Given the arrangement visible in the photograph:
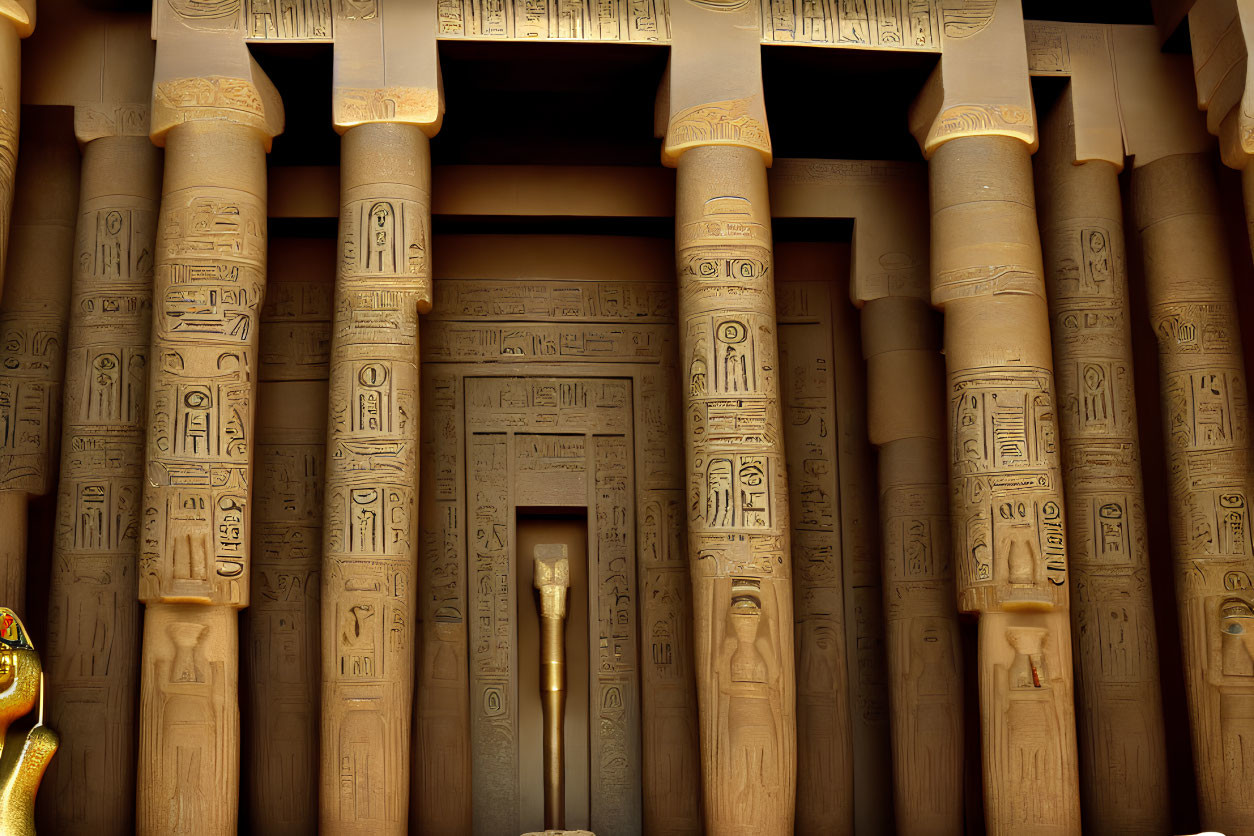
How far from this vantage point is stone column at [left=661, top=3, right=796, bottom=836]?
11.1 metres

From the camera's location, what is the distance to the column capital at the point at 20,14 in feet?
37.7

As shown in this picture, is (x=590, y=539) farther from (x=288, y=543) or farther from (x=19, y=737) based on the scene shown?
(x=19, y=737)

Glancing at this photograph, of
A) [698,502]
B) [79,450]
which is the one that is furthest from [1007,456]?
[79,450]

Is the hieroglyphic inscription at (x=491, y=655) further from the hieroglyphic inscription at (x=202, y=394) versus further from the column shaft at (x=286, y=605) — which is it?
the hieroglyphic inscription at (x=202, y=394)

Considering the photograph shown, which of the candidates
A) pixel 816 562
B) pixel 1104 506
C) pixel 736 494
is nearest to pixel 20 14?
pixel 736 494

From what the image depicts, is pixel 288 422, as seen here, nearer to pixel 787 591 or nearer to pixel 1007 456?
pixel 787 591

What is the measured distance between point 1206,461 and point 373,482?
19.3 feet

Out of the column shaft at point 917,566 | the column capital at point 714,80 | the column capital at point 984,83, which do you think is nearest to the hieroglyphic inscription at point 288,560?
the column capital at point 714,80

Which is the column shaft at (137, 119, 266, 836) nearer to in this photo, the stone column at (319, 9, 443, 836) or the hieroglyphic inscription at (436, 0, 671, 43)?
the stone column at (319, 9, 443, 836)

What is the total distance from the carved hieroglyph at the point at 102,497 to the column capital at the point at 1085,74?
6.74 m

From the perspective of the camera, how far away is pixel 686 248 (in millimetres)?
11930

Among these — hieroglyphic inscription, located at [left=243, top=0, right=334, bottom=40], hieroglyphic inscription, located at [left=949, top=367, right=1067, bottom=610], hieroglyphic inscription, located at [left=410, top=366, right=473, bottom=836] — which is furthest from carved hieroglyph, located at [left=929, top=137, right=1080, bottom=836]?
hieroglyphic inscription, located at [left=243, top=0, right=334, bottom=40]

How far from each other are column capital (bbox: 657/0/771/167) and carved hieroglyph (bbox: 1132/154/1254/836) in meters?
3.13

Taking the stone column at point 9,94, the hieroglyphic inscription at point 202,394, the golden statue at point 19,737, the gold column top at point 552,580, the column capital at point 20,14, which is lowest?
the golden statue at point 19,737
